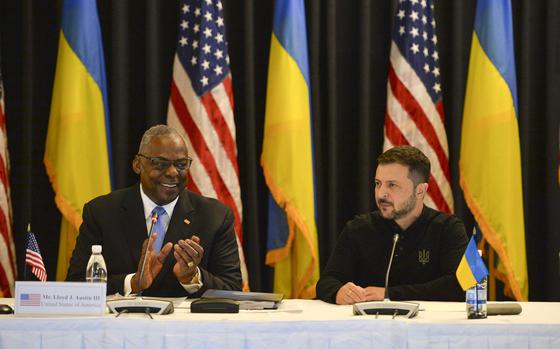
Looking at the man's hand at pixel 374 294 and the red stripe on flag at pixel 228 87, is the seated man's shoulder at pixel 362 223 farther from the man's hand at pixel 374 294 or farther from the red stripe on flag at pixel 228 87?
the red stripe on flag at pixel 228 87

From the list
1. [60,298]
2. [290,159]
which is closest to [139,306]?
[60,298]

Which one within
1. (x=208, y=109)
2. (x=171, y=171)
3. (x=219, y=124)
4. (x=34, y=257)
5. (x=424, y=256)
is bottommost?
(x=424, y=256)

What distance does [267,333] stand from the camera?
2918 mm

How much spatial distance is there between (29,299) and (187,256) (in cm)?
87

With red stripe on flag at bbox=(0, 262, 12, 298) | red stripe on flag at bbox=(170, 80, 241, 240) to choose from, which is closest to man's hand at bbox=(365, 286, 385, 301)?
red stripe on flag at bbox=(170, 80, 241, 240)

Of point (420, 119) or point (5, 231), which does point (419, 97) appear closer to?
point (420, 119)

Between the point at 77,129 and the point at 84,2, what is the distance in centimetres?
90

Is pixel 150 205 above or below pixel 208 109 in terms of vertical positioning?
below

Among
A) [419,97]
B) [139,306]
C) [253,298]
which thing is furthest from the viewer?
[419,97]

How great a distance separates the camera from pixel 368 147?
6285 mm

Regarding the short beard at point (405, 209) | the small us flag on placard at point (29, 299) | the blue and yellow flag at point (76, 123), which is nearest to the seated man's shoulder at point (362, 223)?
the short beard at point (405, 209)

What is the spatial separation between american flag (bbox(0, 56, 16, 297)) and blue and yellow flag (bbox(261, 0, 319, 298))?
1.80 metres

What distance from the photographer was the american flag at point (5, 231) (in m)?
5.56

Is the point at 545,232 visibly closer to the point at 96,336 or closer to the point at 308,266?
the point at 308,266
